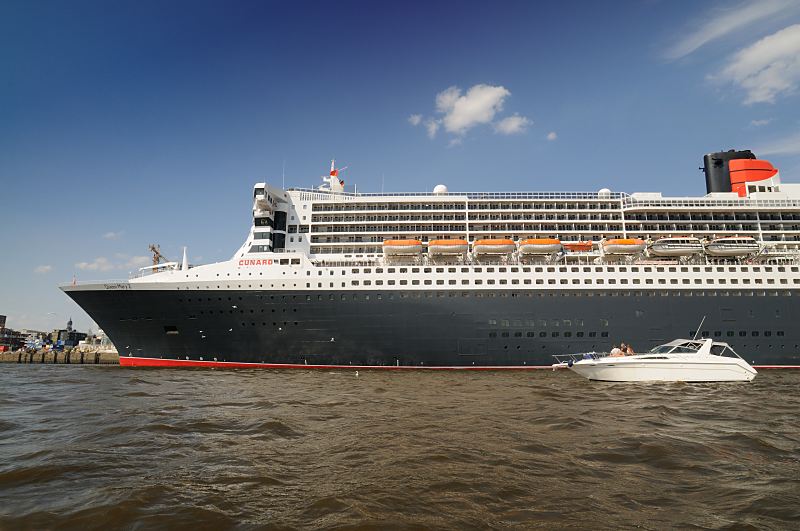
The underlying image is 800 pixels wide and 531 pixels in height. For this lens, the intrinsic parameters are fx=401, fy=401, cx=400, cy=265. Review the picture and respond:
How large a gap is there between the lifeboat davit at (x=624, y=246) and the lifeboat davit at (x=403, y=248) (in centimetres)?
1208

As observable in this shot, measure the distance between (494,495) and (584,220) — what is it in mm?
28022

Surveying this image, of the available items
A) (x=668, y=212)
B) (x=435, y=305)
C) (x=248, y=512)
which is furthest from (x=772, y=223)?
(x=248, y=512)

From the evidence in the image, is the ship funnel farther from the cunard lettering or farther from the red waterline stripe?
the cunard lettering

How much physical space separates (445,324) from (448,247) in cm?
509

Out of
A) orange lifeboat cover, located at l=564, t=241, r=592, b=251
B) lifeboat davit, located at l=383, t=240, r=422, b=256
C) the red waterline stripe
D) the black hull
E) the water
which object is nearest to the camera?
the water

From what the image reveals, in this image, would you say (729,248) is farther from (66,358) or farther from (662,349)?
(66,358)

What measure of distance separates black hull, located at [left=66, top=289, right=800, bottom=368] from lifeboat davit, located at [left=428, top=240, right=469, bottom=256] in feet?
10.2

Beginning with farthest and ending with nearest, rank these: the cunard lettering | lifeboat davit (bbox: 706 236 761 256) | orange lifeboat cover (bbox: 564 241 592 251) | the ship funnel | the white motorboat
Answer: the ship funnel < orange lifeboat cover (bbox: 564 241 592 251) < lifeboat davit (bbox: 706 236 761 256) < the cunard lettering < the white motorboat

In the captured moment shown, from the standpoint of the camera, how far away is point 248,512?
457cm

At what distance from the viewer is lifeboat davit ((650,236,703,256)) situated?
83.2ft

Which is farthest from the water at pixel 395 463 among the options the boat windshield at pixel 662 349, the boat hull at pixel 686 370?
the boat windshield at pixel 662 349

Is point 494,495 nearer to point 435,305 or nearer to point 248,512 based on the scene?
point 248,512

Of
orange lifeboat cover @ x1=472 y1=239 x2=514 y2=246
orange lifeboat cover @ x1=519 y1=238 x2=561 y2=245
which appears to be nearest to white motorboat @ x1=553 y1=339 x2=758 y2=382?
orange lifeboat cover @ x1=519 y1=238 x2=561 y2=245

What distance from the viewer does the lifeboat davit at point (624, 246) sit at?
2542 centimetres
